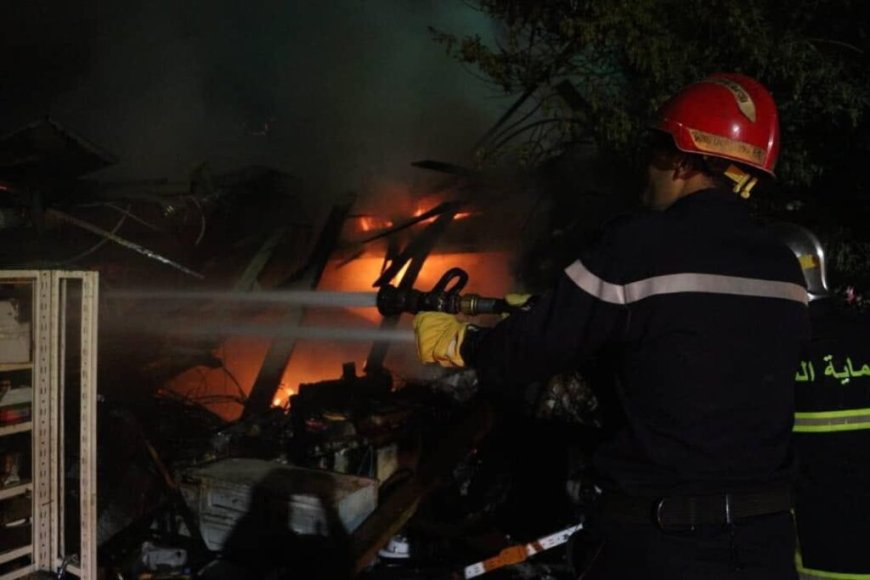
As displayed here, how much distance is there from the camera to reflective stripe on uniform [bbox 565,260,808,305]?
1633 mm

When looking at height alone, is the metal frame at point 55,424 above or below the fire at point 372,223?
below

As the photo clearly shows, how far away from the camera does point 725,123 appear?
1927 millimetres

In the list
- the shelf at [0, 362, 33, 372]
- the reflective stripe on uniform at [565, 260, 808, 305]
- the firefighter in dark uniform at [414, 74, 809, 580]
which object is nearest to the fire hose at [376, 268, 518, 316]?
the firefighter in dark uniform at [414, 74, 809, 580]

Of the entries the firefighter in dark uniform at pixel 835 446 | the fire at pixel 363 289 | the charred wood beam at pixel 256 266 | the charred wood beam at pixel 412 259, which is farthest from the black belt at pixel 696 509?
the fire at pixel 363 289

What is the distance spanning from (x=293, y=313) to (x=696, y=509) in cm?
879

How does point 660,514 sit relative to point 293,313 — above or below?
below

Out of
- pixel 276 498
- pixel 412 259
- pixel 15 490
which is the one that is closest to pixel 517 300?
pixel 15 490

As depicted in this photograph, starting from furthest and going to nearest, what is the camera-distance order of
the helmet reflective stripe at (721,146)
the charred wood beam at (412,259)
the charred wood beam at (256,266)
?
the charred wood beam at (412,259) < the charred wood beam at (256,266) < the helmet reflective stripe at (721,146)

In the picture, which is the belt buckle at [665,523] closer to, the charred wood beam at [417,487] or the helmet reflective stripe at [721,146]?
the helmet reflective stripe at [721,146]

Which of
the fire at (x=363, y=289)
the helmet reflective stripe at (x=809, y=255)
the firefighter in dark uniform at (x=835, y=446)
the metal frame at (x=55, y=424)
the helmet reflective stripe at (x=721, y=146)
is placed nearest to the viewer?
the helmet reflective stripe at (x=721, y=146)

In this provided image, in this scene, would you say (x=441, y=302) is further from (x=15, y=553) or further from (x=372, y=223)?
(x=372, y=223)

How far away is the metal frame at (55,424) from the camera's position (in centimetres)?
313

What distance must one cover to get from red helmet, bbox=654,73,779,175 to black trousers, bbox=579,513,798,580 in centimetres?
103

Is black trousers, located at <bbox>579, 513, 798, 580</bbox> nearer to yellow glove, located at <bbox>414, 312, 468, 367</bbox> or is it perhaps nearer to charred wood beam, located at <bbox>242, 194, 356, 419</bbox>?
yellow glove, located at <bbox>414, 312, 468, 367</bbox>
